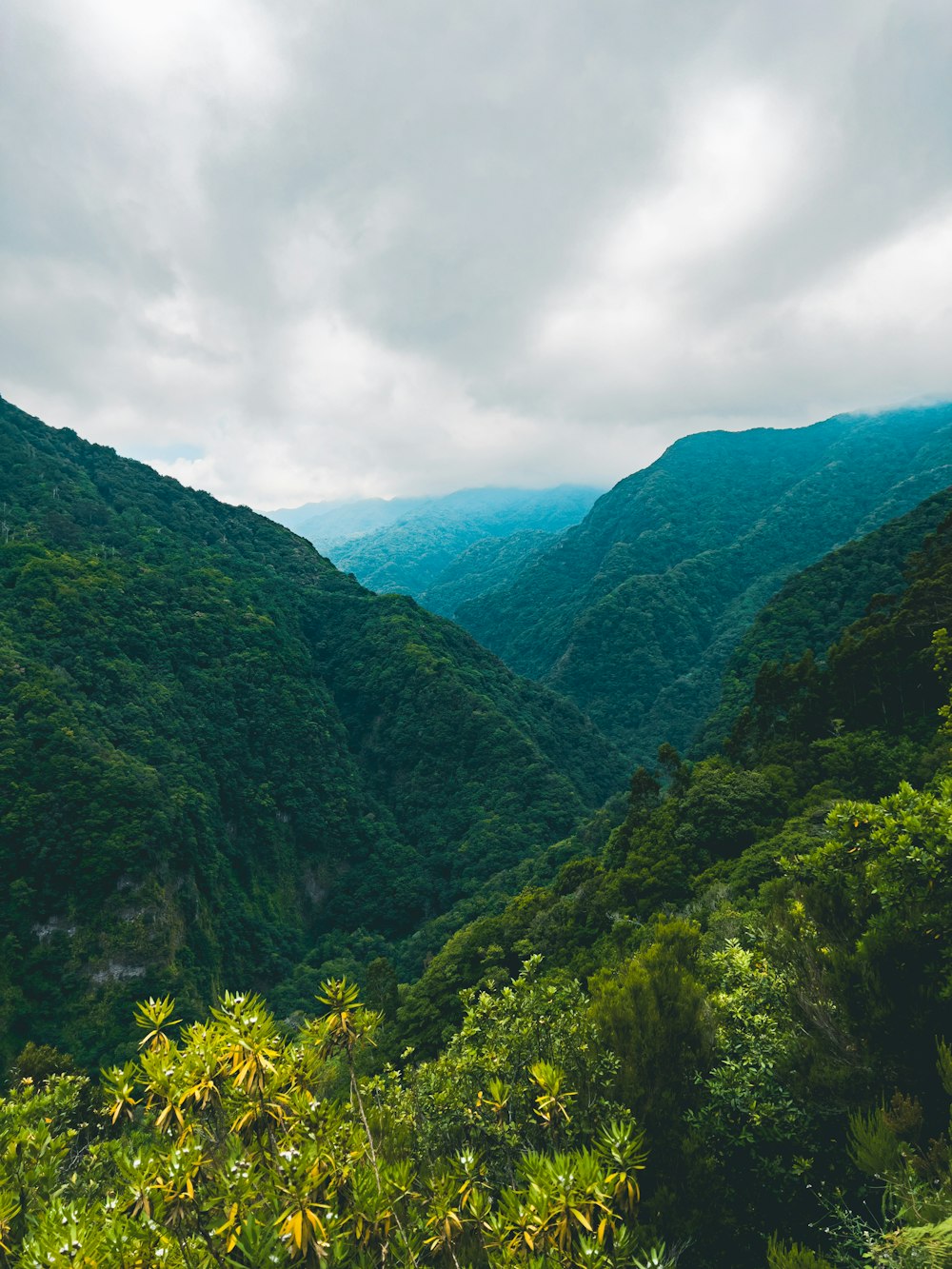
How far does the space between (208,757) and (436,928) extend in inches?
1586

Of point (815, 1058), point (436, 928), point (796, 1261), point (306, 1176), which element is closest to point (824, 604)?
point (436, 928)

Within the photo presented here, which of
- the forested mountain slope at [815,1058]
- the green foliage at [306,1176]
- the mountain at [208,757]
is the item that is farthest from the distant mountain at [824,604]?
the green foliage at [306,1176]

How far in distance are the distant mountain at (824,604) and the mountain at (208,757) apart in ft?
106

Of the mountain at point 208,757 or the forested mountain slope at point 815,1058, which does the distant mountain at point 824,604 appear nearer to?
the mountain at point 208,757

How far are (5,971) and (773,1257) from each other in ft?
220

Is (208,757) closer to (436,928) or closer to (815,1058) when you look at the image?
(436,928)

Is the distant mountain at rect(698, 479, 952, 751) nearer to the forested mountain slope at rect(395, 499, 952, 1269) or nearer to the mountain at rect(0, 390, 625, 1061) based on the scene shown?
the mountain at rect(0, 390, 625, 1061)

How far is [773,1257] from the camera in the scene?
278 inches

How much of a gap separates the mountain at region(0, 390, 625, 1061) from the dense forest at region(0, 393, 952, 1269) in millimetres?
533

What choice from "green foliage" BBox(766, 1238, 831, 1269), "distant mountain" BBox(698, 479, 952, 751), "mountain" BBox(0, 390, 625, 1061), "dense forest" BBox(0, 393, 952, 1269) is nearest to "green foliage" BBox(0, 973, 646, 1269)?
"dense forest" BBox(0, 393, 952, 1269)

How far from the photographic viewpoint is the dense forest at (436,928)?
9.16 meters

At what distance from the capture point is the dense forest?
9.16 m

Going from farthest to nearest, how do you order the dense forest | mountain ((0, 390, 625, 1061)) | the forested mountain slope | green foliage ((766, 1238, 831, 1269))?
mountain ((0, 390, 625, 1061)) → the dense forest → the forested mountain slope → green foliage ((766, 1238, 831, 1269))

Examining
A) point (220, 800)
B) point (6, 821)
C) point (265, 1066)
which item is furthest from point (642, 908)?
point (220, 800)
